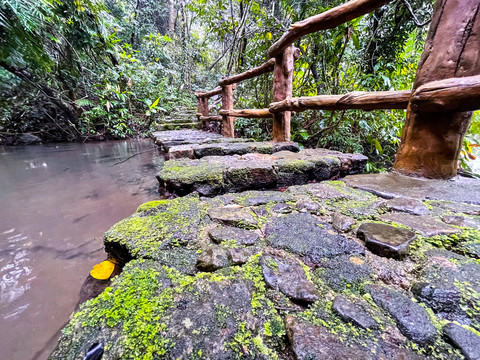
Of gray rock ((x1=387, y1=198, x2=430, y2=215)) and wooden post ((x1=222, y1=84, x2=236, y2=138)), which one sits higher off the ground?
wooden post ((x1=222, y1=84, x2=236, y2=138))

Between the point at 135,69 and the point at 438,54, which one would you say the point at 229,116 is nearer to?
the point at 438,54

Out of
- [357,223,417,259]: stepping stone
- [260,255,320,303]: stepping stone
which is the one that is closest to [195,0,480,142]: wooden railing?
[357,223,417,259]: stepping stone

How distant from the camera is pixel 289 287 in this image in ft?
1.79

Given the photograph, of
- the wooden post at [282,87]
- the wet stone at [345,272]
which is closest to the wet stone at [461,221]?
the wet stone at [345,272]

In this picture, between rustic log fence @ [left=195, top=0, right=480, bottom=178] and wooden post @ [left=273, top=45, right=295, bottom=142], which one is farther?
wooden post @ [left=273, top=45, right=295, bottom=142]

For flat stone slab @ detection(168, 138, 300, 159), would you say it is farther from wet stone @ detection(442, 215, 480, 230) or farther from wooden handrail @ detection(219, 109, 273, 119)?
wet stone @ detection(442, 215, 480, 230)

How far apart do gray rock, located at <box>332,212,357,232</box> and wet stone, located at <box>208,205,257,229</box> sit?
315 millimetres

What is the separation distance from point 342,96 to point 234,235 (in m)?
1.41

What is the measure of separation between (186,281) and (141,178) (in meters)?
2.18

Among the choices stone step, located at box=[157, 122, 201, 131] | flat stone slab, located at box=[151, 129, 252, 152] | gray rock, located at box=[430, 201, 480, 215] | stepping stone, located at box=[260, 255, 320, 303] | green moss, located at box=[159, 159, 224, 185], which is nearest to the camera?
stepping stone, located at box=[260, 255, 320, 303]

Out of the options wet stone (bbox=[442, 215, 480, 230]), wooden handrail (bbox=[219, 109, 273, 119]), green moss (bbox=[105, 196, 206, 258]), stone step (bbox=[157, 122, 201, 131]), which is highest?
wooden handrail (bbox=[219, 109, 273, 119])

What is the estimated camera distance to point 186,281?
566mm

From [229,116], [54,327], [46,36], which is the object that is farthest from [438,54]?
[46,36]

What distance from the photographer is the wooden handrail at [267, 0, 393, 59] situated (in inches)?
56.9
